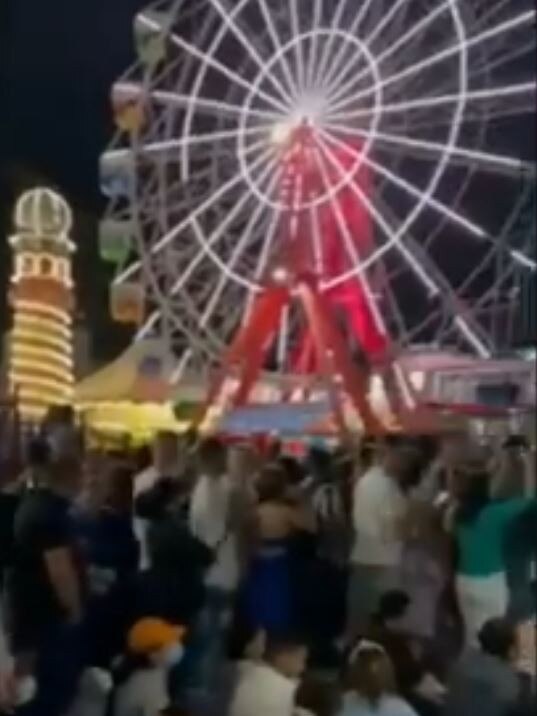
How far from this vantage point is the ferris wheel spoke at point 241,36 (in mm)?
4664

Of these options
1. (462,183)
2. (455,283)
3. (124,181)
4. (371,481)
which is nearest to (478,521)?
(371,481)

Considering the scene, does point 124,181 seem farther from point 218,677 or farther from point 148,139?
point 218,677

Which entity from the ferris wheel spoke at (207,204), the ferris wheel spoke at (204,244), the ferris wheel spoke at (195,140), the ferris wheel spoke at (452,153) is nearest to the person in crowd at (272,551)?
the ferris wheel spoke at (204,244)

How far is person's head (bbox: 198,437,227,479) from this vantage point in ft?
13.7

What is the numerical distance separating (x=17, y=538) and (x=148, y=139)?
120 centimetres

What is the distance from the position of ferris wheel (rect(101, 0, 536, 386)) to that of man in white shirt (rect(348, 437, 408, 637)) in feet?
0.92

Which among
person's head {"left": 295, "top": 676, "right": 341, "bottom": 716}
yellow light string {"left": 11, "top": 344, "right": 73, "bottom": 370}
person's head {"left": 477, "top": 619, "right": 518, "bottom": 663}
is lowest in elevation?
person's head {"left": 295, "top": 676, "right": 341, "bottom": 716}

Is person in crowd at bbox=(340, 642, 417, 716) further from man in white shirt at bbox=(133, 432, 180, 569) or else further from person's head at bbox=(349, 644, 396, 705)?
man in white shirt at bbox=(133, 432, 180, 569)

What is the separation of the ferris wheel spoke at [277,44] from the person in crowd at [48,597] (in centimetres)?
134

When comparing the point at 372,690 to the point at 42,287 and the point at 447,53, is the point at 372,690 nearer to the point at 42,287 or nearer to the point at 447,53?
the point at 42,287

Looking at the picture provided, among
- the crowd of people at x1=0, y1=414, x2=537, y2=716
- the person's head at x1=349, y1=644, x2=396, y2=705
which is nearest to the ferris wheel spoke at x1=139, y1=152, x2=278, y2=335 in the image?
the crowd of people at x1=0, y1=414, x2=537, y2=716

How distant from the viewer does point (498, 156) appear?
13.9ft

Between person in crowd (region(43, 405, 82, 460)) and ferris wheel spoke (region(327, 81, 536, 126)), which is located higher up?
ferris wheel spoke (region(327, 81, 536, 126))

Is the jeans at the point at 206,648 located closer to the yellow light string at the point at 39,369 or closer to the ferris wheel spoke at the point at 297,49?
the yellow light string at the point at 39,369
